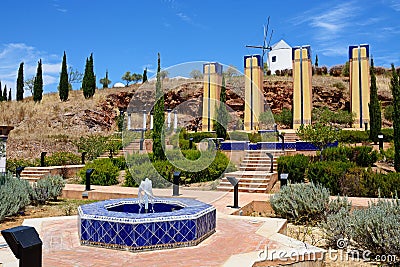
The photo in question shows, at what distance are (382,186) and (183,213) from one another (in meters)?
6.08

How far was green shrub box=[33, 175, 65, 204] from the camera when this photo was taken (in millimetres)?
8773

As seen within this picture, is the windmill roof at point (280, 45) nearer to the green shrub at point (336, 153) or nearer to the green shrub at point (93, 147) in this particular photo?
the green shrub at point (93, 147)

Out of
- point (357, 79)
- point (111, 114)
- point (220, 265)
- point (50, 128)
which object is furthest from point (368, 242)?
point (111, 114)

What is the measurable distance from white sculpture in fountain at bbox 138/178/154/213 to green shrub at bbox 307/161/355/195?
5.43 meters

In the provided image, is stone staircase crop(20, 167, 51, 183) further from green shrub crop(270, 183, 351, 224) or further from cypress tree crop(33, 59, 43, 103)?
cypress tree crop(33, 59, 43, 103)

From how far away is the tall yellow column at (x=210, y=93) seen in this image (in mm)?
26641

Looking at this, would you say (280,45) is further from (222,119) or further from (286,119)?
(222,119)

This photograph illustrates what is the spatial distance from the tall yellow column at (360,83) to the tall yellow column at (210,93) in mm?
9320

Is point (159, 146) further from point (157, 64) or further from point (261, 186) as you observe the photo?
point (261, 186)

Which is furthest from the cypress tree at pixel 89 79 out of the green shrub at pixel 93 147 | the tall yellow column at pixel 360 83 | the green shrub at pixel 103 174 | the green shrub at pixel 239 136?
the green shrub at pixel 103 174

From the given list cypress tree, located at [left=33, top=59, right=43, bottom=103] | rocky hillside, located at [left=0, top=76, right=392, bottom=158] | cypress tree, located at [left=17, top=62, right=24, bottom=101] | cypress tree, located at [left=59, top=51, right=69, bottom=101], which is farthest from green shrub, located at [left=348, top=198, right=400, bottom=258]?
cypress tree, located at [left=17, top=62, right=24, bottom=101]

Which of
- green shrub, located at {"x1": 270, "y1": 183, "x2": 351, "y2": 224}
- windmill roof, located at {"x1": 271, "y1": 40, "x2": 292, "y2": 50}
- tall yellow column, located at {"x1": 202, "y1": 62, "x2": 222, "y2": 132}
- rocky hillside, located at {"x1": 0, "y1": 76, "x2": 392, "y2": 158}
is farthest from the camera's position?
windmill roof, located at {"x1": 271, "y1": 40, "x2": 292, "y2": 50}

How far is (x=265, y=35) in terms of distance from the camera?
1720 inches

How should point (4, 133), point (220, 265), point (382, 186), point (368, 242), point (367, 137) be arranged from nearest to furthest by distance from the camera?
point (220, 265)
point (368, 242)
point (382, 186)
point (4, 133)
point (367, 137)
